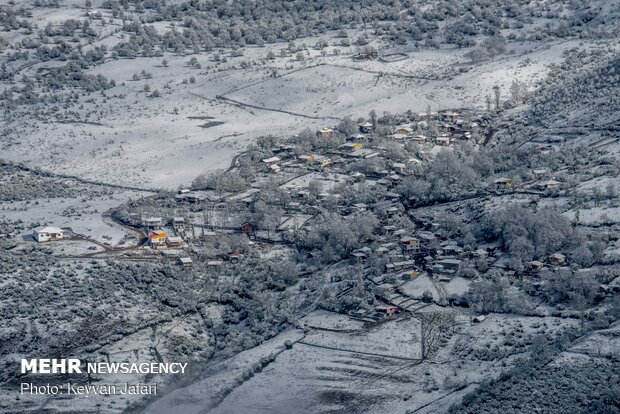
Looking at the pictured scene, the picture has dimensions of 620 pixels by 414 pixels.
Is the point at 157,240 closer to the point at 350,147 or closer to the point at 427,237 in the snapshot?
the point at 427,237

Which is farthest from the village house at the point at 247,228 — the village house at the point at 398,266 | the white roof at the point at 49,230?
the village house at the point at 398,266

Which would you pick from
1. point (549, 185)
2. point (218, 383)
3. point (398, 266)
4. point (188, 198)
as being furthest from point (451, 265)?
point (188, 198)

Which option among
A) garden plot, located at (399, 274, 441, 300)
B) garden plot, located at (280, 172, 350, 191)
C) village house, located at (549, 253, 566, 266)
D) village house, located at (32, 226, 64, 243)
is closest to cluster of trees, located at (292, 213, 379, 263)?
garden plot, located at (399, 274, 441, 300)

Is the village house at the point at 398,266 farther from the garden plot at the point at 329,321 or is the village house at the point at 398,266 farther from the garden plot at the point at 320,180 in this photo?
the garden plot at the point at 320,180

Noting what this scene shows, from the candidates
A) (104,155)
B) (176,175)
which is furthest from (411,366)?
(104,155)

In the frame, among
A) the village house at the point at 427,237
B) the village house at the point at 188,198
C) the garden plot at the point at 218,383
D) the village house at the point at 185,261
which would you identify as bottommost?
the garden plot at the point at 218,383

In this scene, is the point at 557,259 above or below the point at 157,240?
above

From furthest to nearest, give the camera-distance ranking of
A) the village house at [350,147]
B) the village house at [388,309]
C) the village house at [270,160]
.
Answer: the village house at [350,147] → the village house at [270,160] → the village house at [388,309]
